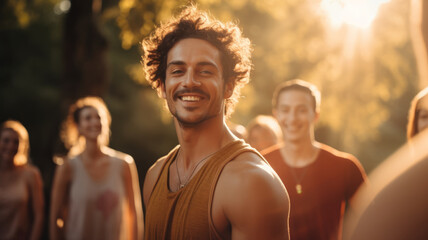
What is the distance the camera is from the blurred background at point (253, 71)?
32.1ft

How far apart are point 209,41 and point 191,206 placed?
0.98 meters

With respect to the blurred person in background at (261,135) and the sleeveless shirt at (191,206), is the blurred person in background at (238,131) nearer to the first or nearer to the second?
the blurred person in background at (261,135)

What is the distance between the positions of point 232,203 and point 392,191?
1690 mm

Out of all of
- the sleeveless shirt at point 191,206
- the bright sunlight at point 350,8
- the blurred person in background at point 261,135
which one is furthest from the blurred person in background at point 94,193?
the sleeveless shirt at point 191,206

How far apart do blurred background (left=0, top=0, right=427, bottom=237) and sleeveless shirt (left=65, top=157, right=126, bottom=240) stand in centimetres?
225

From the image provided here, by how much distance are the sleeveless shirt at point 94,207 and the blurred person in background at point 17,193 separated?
0.74 m

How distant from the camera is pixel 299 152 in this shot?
486 centimetres

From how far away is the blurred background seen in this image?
9.79 metres

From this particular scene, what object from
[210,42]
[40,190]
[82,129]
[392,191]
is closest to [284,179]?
[210,42]

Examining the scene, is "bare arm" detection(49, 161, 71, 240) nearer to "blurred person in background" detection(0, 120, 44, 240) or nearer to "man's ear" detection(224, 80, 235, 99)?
"blurred person in background" detection(0, 120, 44, 240)

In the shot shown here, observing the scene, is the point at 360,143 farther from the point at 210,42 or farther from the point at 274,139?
the point at 210,42

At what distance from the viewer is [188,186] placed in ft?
8.25

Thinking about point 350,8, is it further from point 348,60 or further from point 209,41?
point 348,60

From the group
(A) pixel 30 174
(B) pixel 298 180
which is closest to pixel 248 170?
(B) pixel 298 180
